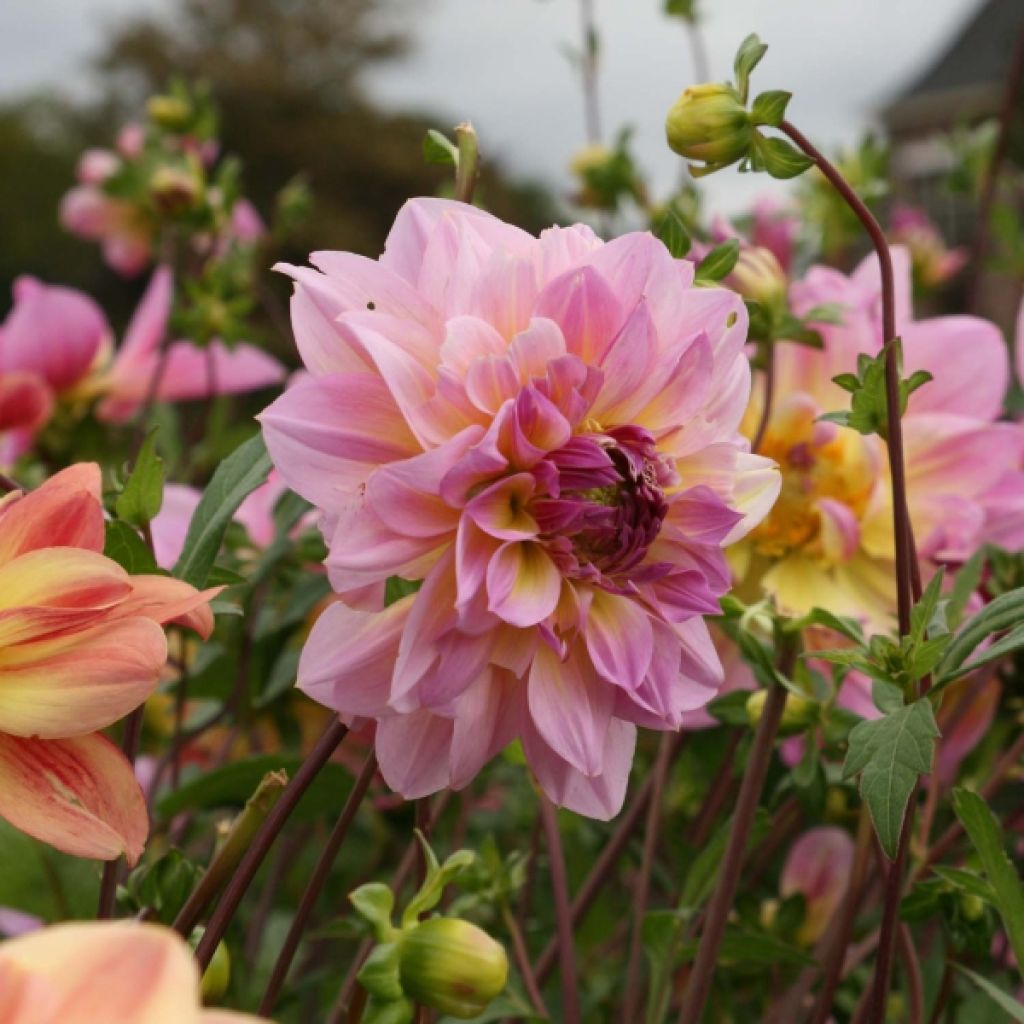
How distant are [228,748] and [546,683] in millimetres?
306

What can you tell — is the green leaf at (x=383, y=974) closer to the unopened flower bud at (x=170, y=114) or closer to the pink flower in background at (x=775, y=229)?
the pink flower in background at (x=775, y=229)

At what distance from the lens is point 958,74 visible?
38.2 feet

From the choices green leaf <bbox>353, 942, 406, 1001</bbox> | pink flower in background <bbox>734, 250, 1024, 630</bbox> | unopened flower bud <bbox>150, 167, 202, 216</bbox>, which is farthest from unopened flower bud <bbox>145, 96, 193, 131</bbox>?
green leaf <bbox>353, 942, 406, 1001</bbox>

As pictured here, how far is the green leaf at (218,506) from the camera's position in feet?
1.15

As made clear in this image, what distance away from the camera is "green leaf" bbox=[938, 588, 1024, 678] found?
0.32 meters

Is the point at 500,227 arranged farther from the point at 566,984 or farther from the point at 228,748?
the point at 228,748

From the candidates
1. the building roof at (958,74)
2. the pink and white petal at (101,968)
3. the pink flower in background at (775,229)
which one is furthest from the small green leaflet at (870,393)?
the building roof at (958,74)

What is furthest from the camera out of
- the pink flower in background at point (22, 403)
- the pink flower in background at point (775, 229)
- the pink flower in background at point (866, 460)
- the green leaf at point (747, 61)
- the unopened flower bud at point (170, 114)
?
the unopened flower bud at point (170, 114)

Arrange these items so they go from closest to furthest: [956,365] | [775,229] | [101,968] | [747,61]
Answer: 1. [101,968]
2. [747,61]
3. [956,365]
4. [775,229]

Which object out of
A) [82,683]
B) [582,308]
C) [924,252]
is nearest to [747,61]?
[582,308]

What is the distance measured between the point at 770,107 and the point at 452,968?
0.22 metres

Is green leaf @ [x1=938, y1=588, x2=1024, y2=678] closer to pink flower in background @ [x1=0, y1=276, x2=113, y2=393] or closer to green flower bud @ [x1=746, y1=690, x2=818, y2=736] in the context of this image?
green flower bud @ [x1=746, y1=690, x2=818, y2=736]

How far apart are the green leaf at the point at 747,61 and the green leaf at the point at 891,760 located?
0.53ft

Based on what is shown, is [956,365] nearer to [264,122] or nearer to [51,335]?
[51,335]
